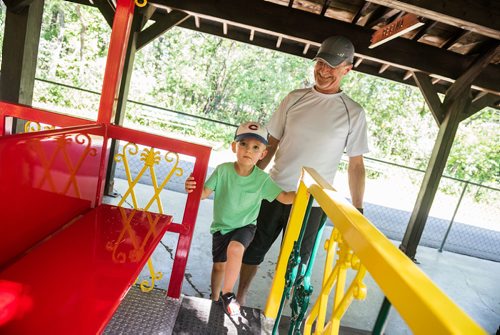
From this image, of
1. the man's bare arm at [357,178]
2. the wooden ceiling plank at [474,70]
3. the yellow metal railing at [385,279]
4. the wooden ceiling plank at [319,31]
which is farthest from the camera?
the wooden ceiling plank at [319,31]

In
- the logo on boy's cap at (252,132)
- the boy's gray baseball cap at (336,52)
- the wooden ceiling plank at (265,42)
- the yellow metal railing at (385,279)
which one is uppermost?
the wooden ceiling plank at (265,42)

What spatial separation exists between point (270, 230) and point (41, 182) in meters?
1.44

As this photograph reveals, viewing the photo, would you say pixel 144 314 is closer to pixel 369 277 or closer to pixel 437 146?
pixel 369 277

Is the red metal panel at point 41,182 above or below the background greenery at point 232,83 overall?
below

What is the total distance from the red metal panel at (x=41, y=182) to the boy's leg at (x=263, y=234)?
111 centimetres

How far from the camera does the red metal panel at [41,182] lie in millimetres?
1260

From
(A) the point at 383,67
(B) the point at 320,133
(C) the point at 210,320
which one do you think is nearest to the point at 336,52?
(B) the point at 320,133

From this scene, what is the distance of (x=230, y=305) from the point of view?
2.10 metres

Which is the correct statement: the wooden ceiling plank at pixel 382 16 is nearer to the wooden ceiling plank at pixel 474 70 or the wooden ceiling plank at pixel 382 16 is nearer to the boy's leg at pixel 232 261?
the wooden ceiling plank at pixel 474 70

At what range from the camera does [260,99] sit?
17.0 meters

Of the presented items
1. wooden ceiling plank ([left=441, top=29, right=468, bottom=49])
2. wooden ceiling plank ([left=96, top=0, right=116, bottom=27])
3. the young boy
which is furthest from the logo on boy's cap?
wooden ceiling plank ([left=96, top=0, right=116, bottom=27])

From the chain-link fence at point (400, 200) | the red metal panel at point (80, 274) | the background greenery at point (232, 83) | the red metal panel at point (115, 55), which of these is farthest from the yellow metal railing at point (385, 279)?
the background greenery at point (232, 83)

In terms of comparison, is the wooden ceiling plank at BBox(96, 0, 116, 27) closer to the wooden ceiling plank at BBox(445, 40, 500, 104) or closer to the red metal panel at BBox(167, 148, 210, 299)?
the red metal panel at BBox(167, 148, 210, 299)

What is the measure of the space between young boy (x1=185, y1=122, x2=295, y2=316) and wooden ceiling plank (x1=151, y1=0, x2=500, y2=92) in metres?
2.59
